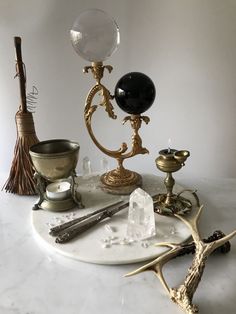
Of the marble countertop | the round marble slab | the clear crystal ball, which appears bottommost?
the marble countertop

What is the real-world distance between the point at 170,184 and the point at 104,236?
0.18 m

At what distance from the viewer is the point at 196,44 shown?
0.89 meters

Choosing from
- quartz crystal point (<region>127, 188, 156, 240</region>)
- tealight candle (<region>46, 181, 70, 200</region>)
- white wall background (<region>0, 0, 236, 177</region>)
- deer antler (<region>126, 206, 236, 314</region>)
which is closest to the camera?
deer antler (<region>126, 206, 236, 314</region>)

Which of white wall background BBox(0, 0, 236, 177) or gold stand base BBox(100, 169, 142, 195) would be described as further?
white wall background BBox(0, 0, 236, 177)

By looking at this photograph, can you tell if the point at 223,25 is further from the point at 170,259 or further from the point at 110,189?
the point at 170,259

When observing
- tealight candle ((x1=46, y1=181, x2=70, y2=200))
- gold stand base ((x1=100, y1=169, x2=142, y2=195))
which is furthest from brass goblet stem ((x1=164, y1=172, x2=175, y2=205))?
tealight candle ((x1=46, y1=181, x2=70, y2=200))

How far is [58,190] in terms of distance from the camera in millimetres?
704

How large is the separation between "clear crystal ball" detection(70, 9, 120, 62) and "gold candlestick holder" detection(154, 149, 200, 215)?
A: 25cm

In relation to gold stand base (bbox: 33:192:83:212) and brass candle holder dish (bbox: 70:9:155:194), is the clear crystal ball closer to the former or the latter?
brass candle holder dish (bbox: 70:9:155:194)

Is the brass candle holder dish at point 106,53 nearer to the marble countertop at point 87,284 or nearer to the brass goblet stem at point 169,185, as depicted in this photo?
the brass goblet stem at point 169,185

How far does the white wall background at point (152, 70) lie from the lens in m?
0.88

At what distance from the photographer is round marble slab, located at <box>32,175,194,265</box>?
20.7 inches

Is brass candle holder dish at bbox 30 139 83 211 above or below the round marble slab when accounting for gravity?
above

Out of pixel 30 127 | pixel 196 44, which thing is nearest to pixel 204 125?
pixel 196 44
